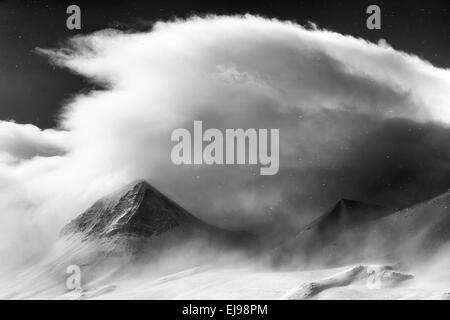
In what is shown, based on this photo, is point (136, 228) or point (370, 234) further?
point (136, 228)

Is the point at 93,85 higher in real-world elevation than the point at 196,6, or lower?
lower

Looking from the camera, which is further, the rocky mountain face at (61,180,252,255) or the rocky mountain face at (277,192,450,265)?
the rocky mountain face at (61,180,252,255)

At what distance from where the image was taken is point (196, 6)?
10445 millimetres

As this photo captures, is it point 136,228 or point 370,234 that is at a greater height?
point 136,228

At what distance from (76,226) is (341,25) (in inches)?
234

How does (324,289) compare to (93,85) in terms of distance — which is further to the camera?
(93,85)

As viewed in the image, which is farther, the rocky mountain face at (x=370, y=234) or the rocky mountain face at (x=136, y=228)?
the rocky mountain face at (x=136, y=228)
